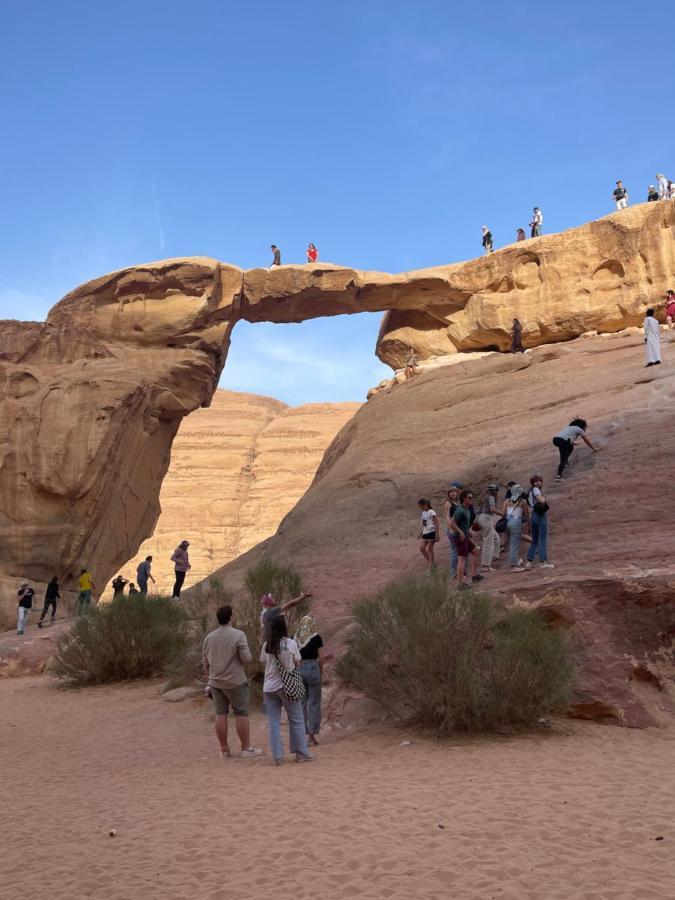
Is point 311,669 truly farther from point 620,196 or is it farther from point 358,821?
point 620,196

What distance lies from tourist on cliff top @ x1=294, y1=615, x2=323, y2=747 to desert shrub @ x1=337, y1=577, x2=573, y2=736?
627 millimetres

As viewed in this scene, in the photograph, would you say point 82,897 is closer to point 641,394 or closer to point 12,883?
point 12,883

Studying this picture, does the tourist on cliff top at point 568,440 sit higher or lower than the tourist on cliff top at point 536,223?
lower

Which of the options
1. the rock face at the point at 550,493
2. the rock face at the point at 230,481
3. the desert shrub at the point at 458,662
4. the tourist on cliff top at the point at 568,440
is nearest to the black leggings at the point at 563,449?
the tourist on cliff top at the point at 568,440

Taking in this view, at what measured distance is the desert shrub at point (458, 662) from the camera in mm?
7766

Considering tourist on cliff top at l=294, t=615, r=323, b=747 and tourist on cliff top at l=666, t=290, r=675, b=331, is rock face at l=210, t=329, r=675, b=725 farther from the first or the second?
tourist on cliff top at l=666, t=290, r=675, b=331

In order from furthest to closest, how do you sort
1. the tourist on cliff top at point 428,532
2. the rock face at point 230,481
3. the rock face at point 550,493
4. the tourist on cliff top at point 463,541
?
the rock face at point 230,481, the tourist on cliff top at point 428,532, the tourist on cliff top at point 463,541, the rock face at point 550,493

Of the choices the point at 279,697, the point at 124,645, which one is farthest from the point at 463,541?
the point at 124,645

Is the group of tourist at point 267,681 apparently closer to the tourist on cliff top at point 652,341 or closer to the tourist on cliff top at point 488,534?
the tourist on cliff top at point 488,534

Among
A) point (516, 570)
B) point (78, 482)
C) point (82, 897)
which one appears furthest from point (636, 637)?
point (78, 482)

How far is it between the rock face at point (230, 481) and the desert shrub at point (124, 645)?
34.6 metres

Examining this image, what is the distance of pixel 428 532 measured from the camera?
39.9ft

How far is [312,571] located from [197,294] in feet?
43.4

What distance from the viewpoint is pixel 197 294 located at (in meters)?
25.1
